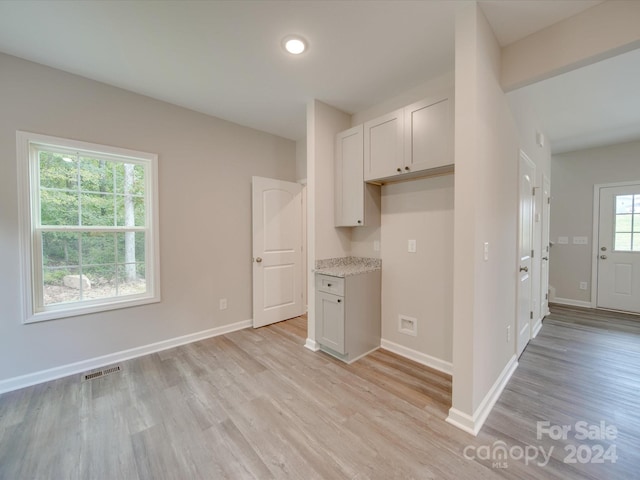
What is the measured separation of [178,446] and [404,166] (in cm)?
264

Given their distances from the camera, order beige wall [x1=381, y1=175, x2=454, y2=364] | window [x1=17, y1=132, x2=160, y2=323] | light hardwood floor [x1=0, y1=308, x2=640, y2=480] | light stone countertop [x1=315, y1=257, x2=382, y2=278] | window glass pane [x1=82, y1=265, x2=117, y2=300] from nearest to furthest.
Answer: light hardwood floor [x1=0, y1=308, x2=640, y2=480] → window [x1=17, y1=132, x2=160, y2=323] → beige wall [x1=381, y1=175, x2=454, y2=364] → window glass pane [x1=82, y1=265, x2=117, y2=300] → light stone countertop [x1=315, y1=257, x2=382, y2=278]

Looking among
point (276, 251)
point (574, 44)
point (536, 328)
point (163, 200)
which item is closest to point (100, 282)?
point (163, 200)

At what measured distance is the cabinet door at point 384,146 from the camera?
2.37 metres

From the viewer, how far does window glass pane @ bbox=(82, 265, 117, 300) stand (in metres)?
2.48

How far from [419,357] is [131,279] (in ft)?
10.1

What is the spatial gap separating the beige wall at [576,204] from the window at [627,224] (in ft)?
0.93

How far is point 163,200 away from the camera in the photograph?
2.81 metres

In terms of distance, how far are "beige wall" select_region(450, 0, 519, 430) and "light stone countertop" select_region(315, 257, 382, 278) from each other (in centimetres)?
111

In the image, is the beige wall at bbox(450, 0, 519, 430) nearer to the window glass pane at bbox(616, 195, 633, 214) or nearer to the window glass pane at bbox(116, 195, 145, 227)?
the window glass pane at bbox(116, 195, 145, 227)

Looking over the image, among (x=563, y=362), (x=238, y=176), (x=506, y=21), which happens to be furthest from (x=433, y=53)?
(x=563, y=362)

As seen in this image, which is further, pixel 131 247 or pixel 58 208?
pixel 131 247

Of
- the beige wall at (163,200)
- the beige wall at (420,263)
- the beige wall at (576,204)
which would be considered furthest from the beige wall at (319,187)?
the beige wall at (576,204)

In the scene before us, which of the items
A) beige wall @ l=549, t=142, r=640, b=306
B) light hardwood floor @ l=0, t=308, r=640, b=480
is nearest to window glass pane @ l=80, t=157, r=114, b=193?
light hardwood floor @ l=0, t=308, r=640, b=480

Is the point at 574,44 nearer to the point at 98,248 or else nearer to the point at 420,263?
the point at 420,263
